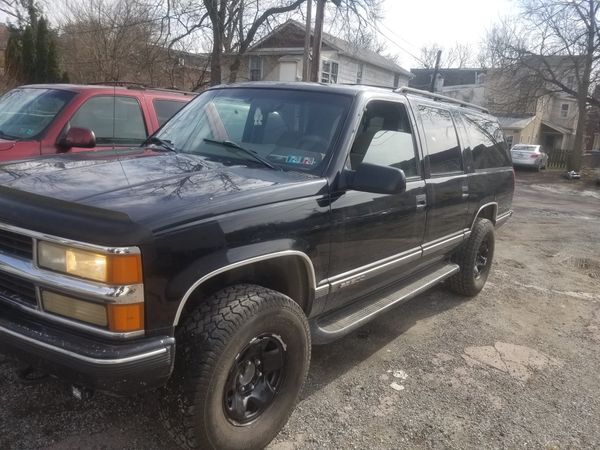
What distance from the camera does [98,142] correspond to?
5.71 metres

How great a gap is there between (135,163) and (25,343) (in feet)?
4.03

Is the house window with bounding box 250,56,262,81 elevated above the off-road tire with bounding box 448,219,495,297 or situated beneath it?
elevated above

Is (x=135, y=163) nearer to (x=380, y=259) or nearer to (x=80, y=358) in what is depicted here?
(x=80, y=358)

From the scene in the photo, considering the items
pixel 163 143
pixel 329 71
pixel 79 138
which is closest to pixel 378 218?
pixel 163 143

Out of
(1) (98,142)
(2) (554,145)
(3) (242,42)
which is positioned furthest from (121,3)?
(2) (554,145)

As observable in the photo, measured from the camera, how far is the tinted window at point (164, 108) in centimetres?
631

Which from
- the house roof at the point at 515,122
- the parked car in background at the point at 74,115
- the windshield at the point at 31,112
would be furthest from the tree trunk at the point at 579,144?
the windshield at the point at 31,112

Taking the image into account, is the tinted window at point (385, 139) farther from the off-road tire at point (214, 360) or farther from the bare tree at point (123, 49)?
the bare tree at point (123, 49)

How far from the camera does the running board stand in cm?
314

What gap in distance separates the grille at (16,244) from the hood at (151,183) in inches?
8.0

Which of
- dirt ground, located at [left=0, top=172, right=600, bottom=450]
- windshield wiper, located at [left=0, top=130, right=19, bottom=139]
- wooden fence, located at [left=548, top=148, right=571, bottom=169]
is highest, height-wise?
windshield wiper, located at [left=0, top=130, right=19, bottom=139]

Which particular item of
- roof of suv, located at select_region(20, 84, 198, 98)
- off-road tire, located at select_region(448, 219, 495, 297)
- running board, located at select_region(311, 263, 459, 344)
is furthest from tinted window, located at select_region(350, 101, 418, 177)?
roof of suv, located at select_region(20, 84, 198, 98)

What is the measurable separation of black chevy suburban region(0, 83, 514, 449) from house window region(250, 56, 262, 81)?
1142 inches

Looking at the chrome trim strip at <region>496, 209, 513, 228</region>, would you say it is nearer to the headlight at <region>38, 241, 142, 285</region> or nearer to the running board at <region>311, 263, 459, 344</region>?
the running board at <region>311, 263, 459, 344</region>
